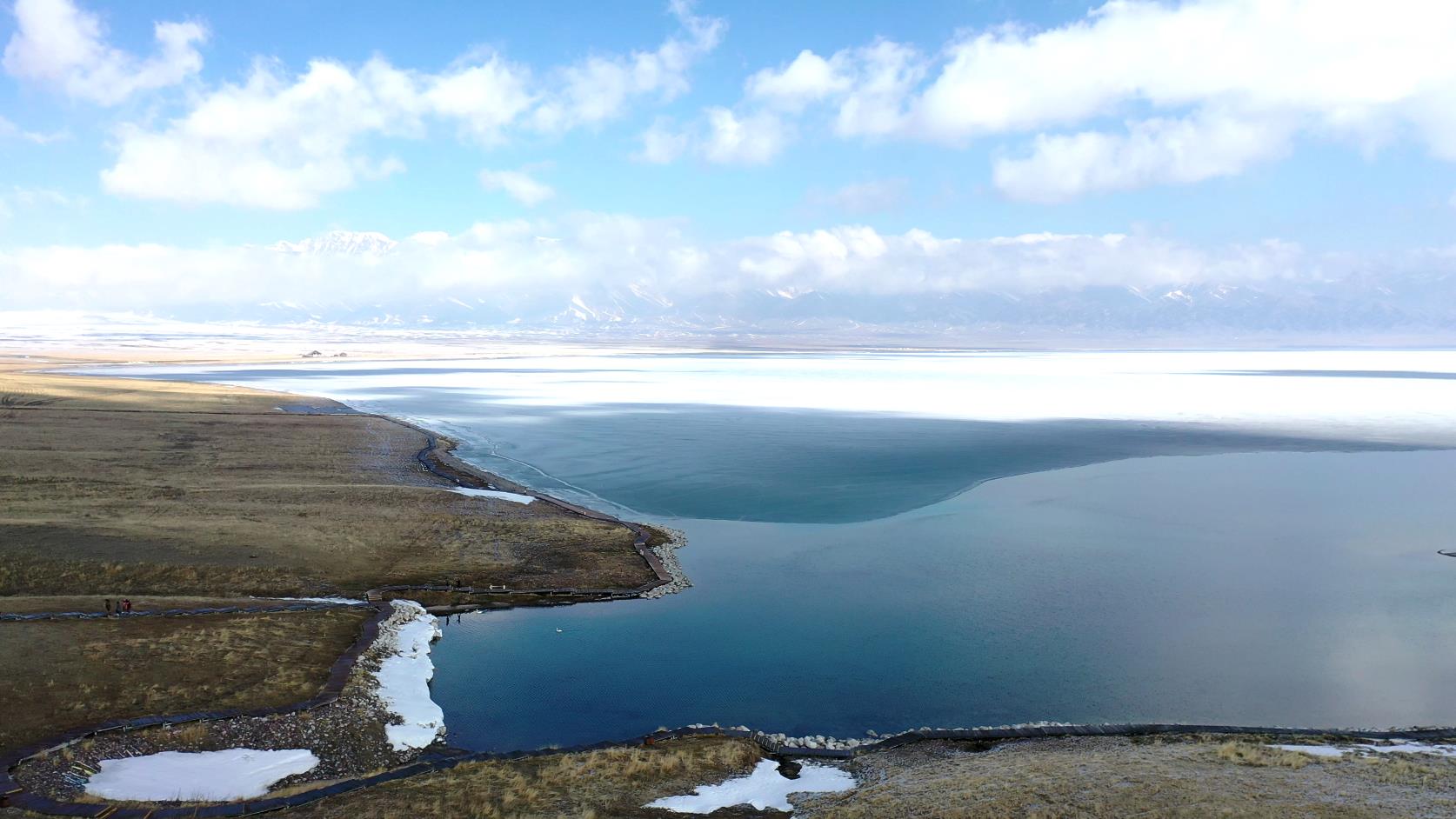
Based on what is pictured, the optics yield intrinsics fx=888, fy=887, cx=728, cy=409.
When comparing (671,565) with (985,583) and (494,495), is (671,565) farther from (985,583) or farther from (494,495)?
(494,495)

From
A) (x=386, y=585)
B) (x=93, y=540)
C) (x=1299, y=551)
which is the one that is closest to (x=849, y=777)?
(x=386, y=585)

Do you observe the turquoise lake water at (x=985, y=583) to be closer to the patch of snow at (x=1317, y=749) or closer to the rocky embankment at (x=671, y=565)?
the rocky embankment at (x=671, y=565)

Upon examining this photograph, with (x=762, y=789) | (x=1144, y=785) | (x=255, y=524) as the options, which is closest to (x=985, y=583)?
(x=1144, y=785)

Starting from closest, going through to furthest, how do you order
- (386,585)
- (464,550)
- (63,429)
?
1. (386,585)
2. (464,550)
3. (63,429)

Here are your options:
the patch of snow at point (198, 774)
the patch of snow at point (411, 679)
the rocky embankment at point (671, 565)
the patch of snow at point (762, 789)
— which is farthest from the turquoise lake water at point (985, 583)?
the patch of snow at point (198, 774)

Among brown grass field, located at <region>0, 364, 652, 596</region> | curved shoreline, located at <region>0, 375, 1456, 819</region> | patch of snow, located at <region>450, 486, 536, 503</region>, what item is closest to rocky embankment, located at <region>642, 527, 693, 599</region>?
brown grass field, located at <region>0, 364, 652, 596</region>

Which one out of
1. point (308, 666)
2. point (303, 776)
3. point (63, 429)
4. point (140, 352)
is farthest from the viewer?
point (140, 352)

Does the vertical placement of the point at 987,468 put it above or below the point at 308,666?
above

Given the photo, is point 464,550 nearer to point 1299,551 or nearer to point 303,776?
point 303,776
